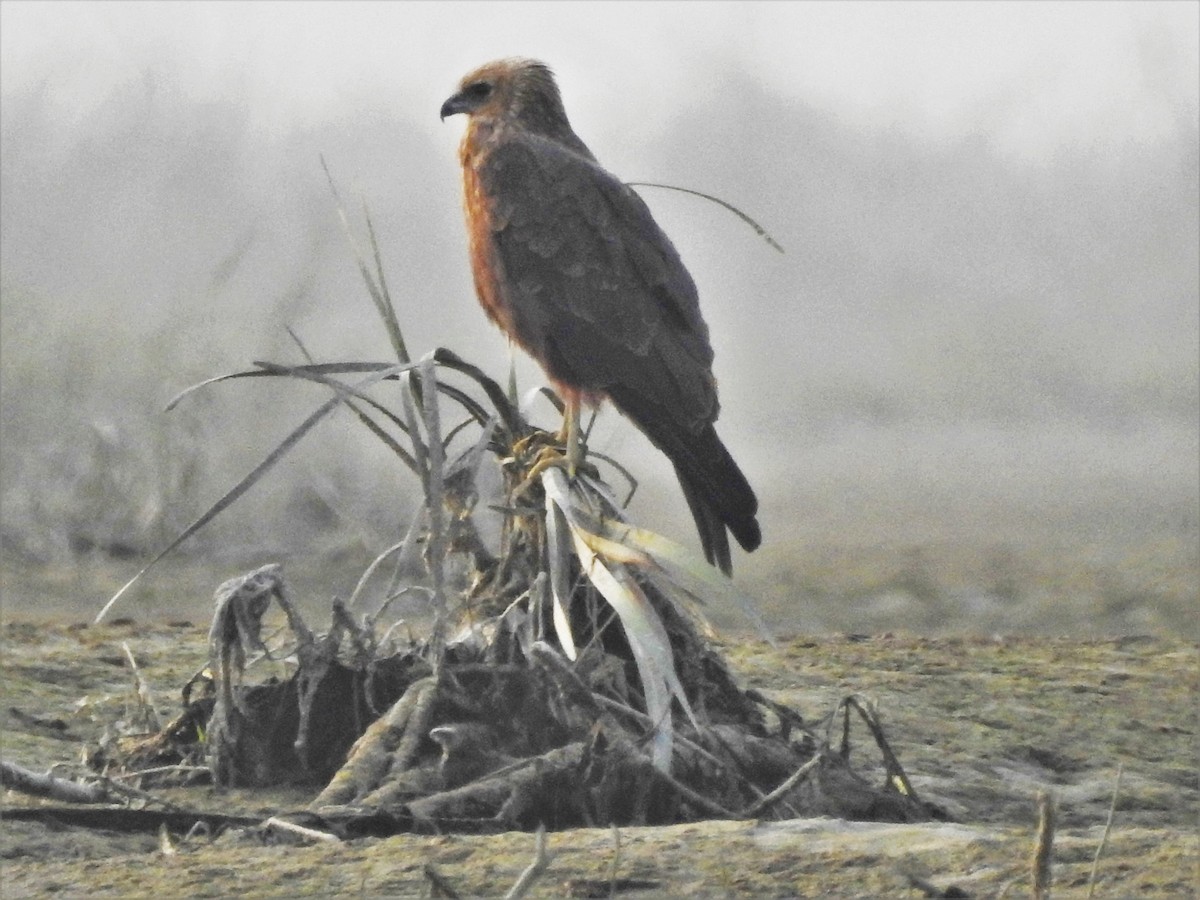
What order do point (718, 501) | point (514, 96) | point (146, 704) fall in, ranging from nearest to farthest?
1. point (146, 704)
2. point (718, 501)
3. point (514, 96)

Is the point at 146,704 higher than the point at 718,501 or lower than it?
lower

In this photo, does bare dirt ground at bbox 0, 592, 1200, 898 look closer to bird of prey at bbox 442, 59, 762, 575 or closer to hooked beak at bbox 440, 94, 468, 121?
bird of prey at bbox 442, 59, 762, 575

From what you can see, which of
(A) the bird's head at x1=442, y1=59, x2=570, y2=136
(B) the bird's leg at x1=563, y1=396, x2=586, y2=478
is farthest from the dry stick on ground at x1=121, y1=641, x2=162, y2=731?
(A) the bird's head at x1=442, y1=59, x2=570, y2=136

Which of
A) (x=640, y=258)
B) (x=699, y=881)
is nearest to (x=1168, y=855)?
(x=699, y=881)

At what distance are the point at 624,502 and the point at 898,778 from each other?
0.88 meters

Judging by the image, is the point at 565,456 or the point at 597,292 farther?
the point at 597,292

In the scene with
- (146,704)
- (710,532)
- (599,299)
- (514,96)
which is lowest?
(146,704)

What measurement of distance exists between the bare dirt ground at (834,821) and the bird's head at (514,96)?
5.72ft

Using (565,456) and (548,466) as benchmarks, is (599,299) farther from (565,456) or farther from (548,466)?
(548,466)

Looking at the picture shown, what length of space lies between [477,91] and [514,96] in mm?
151

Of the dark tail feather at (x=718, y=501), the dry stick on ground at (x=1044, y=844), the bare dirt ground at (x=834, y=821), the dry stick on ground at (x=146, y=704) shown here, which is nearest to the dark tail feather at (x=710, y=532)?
the dark tail feather at (x=718, y=501)

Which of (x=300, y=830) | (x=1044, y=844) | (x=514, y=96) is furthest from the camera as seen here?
(x=514, y=96)

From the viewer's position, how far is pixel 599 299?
4688 millimetres

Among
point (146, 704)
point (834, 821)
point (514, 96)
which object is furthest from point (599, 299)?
point (834, 821)
